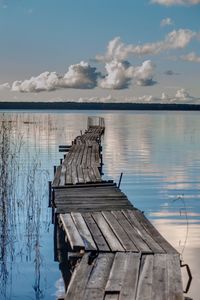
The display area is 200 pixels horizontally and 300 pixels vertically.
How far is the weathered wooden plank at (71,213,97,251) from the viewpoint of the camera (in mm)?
6946

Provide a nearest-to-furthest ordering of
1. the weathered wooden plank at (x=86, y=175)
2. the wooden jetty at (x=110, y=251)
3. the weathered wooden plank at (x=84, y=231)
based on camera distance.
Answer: the wooden jetty at (x=110, y=251) → the weathered wooden plank at (x=84, y=231) → the weathered wooden plank at (x=86, y=175)

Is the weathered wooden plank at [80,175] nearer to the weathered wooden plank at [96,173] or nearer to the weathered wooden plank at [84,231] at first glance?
the weathered wooden plank at [96,173]

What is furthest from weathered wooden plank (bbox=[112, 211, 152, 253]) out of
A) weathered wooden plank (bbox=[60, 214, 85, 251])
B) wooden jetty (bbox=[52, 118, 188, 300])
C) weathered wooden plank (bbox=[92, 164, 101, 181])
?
weathered wooden plank (bbox=[92, 164, 101, 181])

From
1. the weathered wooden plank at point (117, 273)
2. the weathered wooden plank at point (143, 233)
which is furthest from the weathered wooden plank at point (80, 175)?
the weathered wooden plank at point (117, 273)

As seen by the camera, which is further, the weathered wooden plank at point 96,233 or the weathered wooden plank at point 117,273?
the weathered wooden plank at point 96,233

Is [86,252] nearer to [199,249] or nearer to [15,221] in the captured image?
[199,249]

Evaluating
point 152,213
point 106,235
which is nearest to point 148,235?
point 106,235

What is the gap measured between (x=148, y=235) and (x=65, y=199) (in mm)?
3220

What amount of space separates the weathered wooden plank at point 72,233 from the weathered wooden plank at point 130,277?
82cm

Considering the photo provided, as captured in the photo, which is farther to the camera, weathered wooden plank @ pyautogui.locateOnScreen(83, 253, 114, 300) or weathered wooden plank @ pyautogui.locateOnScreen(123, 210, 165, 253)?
weathered wooden plank @ pyautogui.locateOnScreen(123, 210, 165, 253)

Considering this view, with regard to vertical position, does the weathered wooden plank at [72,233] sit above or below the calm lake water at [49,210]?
above

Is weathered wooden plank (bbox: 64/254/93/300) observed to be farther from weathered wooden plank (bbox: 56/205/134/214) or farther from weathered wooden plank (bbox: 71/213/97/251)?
weathered wooden plank (bbox: 56/205/134/214)

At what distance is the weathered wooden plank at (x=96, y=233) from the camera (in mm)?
6875

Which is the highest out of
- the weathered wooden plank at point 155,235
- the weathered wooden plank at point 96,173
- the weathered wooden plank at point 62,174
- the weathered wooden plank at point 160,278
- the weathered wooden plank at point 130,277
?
the weathered wooden plank at point 130,277
